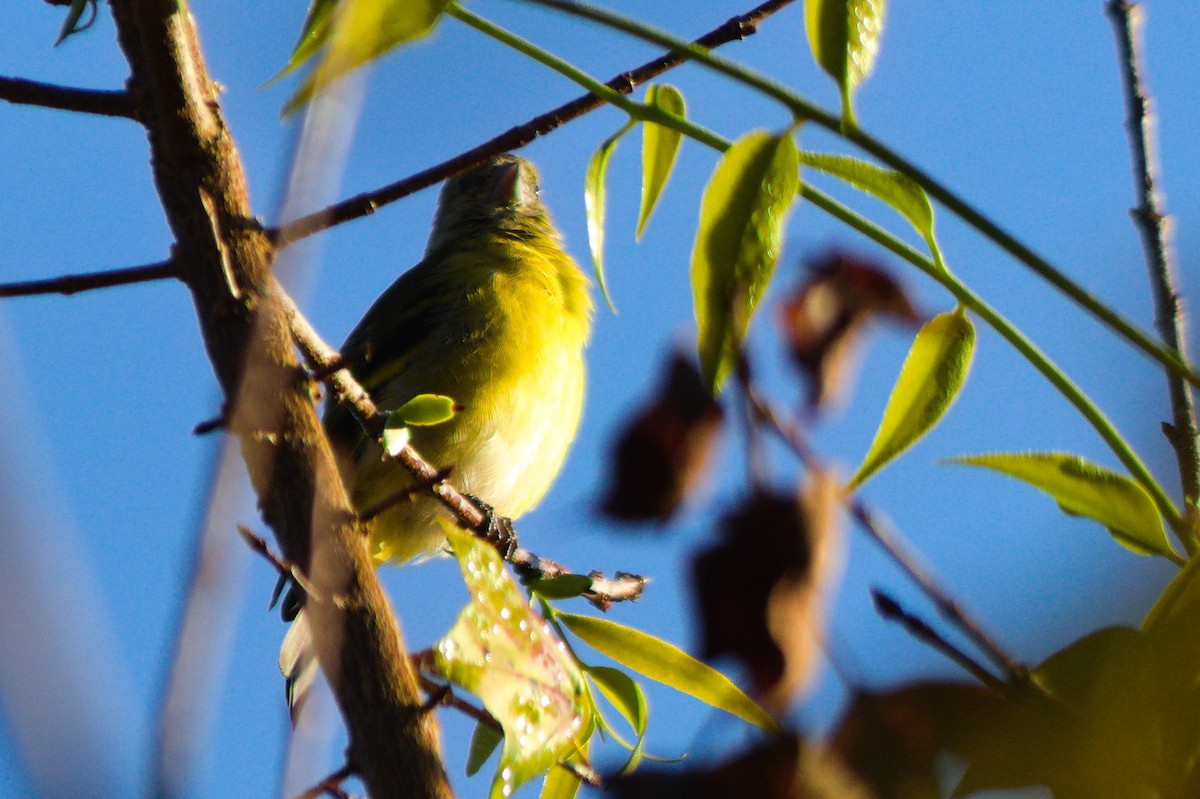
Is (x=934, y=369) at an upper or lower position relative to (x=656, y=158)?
lower

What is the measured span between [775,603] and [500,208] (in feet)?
14.9

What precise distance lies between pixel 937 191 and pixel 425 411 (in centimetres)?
81

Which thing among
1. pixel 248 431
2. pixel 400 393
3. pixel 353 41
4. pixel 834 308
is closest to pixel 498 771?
pixel 248 431

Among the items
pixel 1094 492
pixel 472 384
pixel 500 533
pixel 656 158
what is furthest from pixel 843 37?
pixel 472 384

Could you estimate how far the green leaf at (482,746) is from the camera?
202 centimetres

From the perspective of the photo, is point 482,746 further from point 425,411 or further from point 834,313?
point 834,313

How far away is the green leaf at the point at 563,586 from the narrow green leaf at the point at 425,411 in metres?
0.35

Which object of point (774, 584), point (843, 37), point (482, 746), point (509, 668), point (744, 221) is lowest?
point (482, 746)

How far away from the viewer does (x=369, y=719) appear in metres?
1.47

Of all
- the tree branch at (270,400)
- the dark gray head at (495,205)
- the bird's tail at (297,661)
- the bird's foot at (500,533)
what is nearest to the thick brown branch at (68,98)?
the tree branch at (270,400)

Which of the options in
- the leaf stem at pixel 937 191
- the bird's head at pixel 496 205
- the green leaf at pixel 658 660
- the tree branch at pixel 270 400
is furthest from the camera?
the bird's head at pixel 496 205

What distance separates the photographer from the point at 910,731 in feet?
2.60

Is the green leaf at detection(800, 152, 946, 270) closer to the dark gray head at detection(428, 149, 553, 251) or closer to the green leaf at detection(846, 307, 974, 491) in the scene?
the green leaf at detection(846, 307, 974, 491)

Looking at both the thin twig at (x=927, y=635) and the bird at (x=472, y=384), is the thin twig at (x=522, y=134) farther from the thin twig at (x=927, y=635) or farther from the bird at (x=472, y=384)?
the bird at (x=472, y=384)
